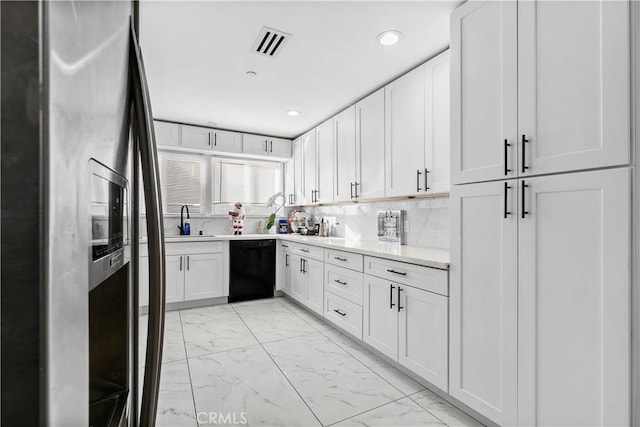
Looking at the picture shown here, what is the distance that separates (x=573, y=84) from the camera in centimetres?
136

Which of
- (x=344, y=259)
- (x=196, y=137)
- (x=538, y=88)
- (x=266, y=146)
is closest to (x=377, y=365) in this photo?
(x=344, y=259)

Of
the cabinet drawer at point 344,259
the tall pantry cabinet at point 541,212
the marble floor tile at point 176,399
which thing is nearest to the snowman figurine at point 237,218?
the cabinet drawer at point 344,259

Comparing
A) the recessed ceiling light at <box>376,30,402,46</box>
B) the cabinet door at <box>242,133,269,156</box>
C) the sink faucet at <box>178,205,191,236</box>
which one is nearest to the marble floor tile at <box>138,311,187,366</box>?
the sink faucet at <box>178,205,191,236</box>

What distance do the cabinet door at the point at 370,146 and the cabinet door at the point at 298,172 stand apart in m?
1.43

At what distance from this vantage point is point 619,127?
1.22 m

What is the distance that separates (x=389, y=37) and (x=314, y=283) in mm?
2485

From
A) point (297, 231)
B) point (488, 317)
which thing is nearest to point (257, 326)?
point (297, 231)

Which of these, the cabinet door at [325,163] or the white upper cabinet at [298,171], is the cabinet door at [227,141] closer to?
the white upper cabinet at [298,171]

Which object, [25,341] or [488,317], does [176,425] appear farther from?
[25,341]

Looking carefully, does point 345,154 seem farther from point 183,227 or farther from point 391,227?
point 183,227

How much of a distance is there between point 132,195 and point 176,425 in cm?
163

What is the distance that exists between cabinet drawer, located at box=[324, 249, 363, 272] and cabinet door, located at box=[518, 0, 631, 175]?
153cm

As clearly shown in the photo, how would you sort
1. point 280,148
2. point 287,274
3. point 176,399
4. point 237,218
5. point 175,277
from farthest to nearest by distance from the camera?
point 280,148 < point 237,218 < point 287,274 < point 175,277 < point 176,399

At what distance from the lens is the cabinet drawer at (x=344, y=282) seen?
2783 millimetres
